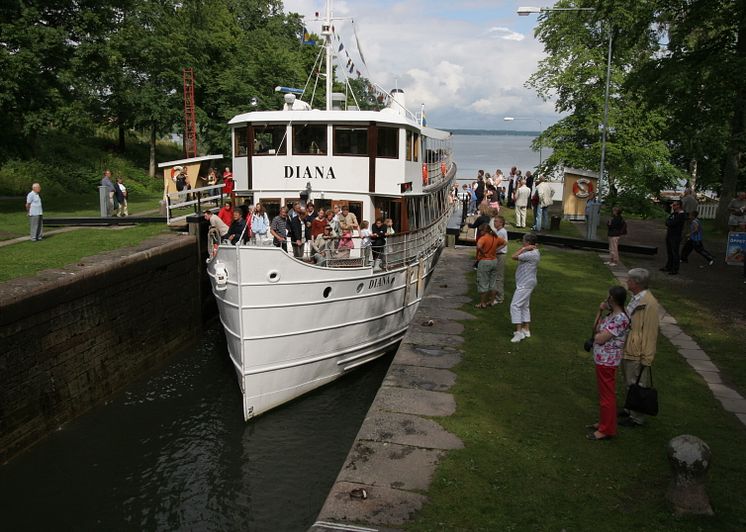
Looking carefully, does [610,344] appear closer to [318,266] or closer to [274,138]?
[318,266]

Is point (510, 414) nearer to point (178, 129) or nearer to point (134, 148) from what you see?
point (178, 129)

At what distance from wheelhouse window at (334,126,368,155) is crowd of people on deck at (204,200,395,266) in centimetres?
131

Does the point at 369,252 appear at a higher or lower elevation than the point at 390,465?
higher

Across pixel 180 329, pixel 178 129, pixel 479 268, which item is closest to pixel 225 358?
pixel 180 329

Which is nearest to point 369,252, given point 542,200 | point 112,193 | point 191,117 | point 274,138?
point 274,138

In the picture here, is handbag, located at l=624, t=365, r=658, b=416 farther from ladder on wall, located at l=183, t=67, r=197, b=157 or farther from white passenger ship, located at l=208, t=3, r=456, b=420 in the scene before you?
ladder on wall, located at l=183, t=67, r=197, b=157

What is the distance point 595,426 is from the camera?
23.0 feet

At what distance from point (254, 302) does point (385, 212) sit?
186 inches

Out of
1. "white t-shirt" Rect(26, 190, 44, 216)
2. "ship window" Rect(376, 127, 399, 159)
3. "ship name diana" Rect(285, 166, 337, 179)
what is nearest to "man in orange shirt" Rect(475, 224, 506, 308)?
"ship window" Rect(376, 127, 399, 159)

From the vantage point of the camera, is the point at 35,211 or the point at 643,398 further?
the point at 35,211

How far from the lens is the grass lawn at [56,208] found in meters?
17.4

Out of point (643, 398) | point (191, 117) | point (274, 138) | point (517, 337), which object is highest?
point (191, 117)

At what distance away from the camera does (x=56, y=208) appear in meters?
23.0

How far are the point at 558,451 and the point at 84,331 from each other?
896 cm
